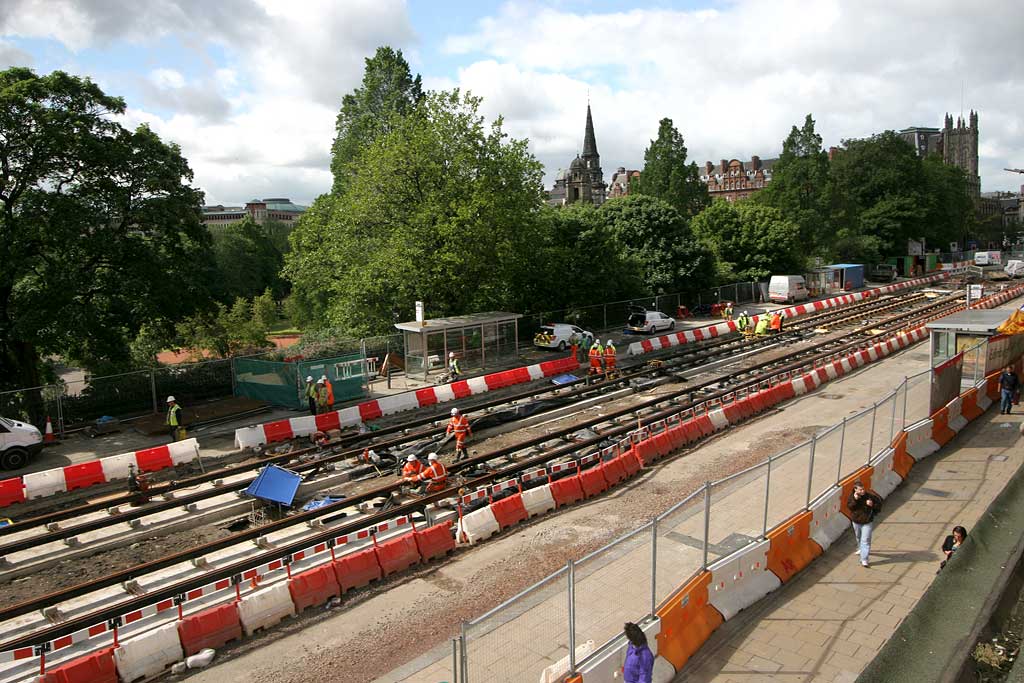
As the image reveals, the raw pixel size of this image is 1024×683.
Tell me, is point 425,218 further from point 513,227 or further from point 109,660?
point 109,660

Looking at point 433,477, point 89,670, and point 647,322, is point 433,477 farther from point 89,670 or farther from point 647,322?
point 647,322

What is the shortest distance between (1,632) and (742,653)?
10688mm

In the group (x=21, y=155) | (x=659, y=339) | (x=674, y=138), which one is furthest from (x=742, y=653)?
(x=674, y=138)

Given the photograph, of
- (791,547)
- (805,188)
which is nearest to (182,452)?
(791,547)

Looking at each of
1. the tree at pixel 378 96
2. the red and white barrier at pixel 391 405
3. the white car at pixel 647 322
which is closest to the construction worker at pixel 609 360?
the red and white barrier at pixel 391 405

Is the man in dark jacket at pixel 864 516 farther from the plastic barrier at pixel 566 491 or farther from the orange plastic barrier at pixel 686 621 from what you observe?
the plastic barrier at pixel 566 491

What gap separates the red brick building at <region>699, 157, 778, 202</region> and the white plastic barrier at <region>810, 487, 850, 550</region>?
128 metres

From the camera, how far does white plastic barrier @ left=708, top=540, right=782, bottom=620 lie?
991 cm

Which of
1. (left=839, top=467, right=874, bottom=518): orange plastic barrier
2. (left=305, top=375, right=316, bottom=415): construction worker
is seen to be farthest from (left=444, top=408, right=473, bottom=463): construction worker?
(left=839, top=467, right=874, bottom=518): orange plastic barrier

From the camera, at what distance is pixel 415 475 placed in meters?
15.1

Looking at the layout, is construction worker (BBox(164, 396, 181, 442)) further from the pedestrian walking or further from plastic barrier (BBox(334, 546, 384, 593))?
the pedestrian walking

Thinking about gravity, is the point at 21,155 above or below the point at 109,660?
above

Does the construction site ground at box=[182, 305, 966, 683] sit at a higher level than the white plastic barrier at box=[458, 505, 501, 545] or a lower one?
lower

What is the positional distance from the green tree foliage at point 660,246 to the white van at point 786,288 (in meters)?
6.60
